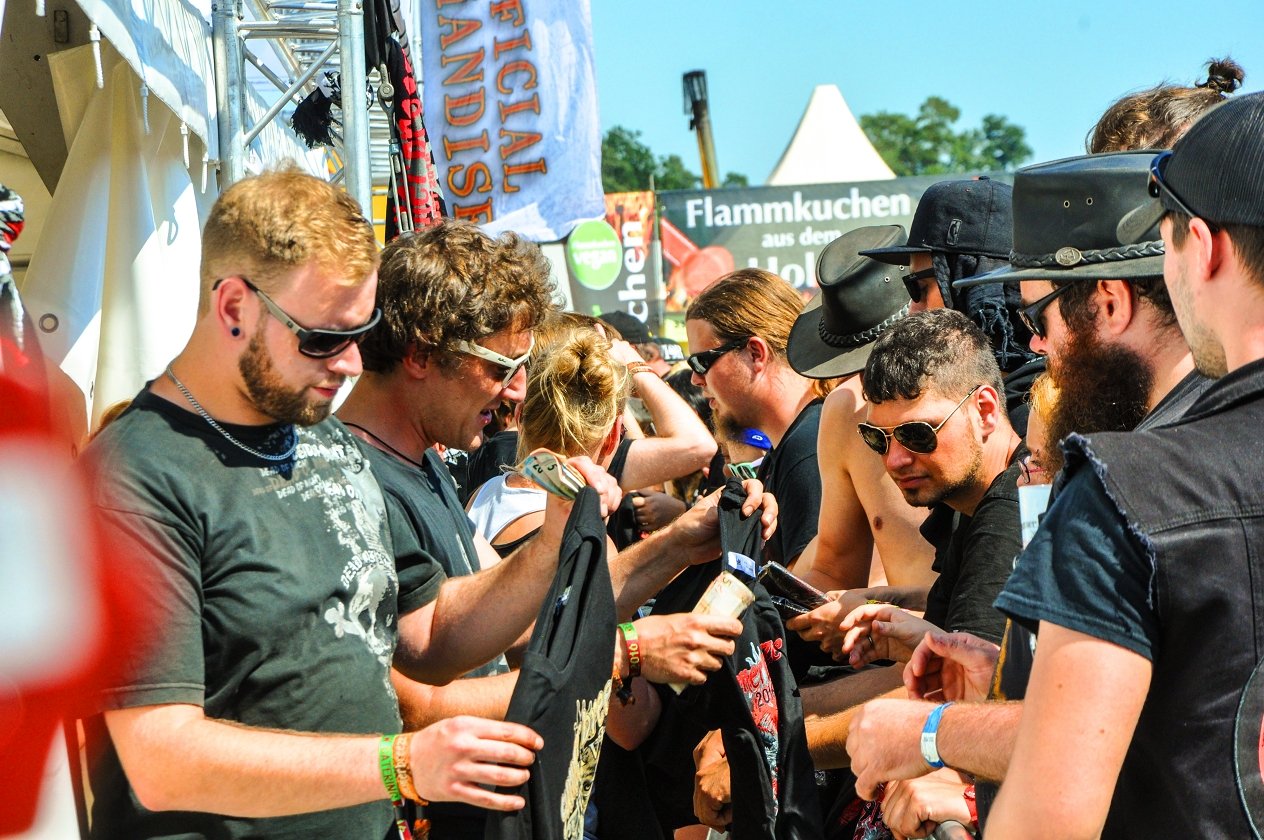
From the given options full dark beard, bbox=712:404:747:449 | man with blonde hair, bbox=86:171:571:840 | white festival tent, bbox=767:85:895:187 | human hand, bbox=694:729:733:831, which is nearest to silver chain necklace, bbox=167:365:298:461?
man with blonde hair, bbox=86:171:571:840

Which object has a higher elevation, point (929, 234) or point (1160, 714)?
point (929, 234)

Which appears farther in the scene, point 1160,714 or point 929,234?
point 929,234

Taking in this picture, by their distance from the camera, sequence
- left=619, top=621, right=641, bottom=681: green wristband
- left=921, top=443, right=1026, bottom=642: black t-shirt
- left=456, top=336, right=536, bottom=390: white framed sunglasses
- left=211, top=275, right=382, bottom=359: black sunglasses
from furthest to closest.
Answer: left=456, top=336, right=536, bottom=390: white framed sunglasses, left=619, top=621, right=641, bottom=681: green wristband, left=921, top=443, right=1026, bottom=642: black t-shirt, left=211, top=275, right=382, bottom=359: black sunglasses

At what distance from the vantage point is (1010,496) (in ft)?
9.67

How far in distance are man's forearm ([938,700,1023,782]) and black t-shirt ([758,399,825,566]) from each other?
8.08 ft

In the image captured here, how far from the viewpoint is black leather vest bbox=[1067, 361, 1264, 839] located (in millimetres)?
1537

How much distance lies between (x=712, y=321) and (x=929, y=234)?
3.65ft

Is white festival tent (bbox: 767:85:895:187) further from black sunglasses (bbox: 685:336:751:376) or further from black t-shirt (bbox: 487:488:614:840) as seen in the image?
black t-shirt (bbox: 487:488:614:840)

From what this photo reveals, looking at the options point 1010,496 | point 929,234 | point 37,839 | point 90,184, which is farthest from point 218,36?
point 37,839

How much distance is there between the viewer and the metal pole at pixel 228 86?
5.59 metres

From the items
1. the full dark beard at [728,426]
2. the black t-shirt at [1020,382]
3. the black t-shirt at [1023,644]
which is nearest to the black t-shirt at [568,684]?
the black t-shirt at [1023,644]

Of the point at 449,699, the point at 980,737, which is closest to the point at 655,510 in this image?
the point at 449,699

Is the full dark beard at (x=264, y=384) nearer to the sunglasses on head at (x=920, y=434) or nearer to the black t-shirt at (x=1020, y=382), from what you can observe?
the sunglasses on head at (x=920, y=434)

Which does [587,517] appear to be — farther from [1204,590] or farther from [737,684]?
[1204,590]
